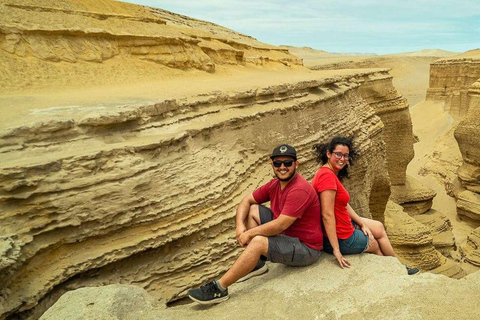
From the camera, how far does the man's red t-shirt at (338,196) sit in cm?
311

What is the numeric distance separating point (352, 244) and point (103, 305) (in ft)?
6.22

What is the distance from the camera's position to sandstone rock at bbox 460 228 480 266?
1092cm

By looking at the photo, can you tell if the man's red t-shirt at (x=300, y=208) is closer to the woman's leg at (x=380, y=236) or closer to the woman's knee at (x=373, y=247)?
the woman's knee at (x=373, y=247)

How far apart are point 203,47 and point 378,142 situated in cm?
481

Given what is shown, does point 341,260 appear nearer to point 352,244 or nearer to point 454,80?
point 352,244

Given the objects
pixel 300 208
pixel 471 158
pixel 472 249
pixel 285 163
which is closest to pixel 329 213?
pixel 300 208

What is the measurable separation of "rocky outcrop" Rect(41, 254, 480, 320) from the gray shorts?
3.5 inches

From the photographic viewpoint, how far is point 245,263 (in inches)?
114

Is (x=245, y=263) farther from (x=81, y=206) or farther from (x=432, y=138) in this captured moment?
(x=432, y=138)

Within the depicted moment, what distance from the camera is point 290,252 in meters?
3.04

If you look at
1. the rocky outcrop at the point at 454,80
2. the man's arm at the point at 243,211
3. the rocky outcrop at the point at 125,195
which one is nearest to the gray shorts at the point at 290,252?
the man's arm at the point at 243,211

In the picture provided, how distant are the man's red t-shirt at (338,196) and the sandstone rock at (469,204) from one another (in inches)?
444

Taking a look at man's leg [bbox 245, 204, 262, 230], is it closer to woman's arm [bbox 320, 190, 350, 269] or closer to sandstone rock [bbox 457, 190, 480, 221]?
woman's arm [bbox 320, 190, 350, 269]

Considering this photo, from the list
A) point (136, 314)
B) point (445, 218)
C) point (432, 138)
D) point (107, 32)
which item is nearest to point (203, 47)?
point (107, 32)
